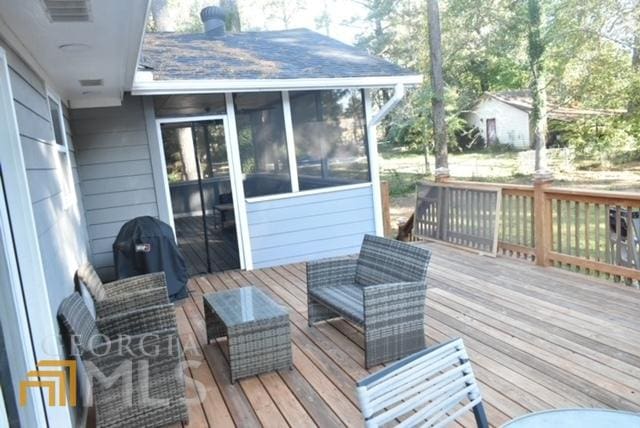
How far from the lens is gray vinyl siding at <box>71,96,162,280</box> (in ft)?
16.9

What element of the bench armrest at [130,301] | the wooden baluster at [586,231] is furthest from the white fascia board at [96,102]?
the wooden baluster at [586,231]

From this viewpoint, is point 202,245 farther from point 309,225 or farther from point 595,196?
point 595,196

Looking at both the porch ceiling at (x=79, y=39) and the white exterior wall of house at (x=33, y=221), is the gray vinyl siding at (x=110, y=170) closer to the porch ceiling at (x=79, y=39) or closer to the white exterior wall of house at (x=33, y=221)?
the porch ceiling at (x=79, y=39)

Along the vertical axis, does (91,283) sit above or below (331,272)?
above

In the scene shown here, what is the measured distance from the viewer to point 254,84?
5281 mm

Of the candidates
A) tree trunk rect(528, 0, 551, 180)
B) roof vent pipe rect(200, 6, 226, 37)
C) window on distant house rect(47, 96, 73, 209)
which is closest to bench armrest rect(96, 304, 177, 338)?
window on distant house rect(47, 96, 73, 209)

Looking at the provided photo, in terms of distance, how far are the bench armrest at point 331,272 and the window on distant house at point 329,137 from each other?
228cm

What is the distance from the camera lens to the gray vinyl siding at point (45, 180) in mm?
2229

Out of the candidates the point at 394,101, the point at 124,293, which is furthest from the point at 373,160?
the point at 124,293

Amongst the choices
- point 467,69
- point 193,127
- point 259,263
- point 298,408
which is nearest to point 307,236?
point 259,263

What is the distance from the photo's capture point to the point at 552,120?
56.7ft

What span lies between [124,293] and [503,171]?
1588 centimetres

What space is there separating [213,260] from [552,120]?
15804 millimetres

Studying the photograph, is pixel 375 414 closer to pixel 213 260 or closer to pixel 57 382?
pixel 57 382
